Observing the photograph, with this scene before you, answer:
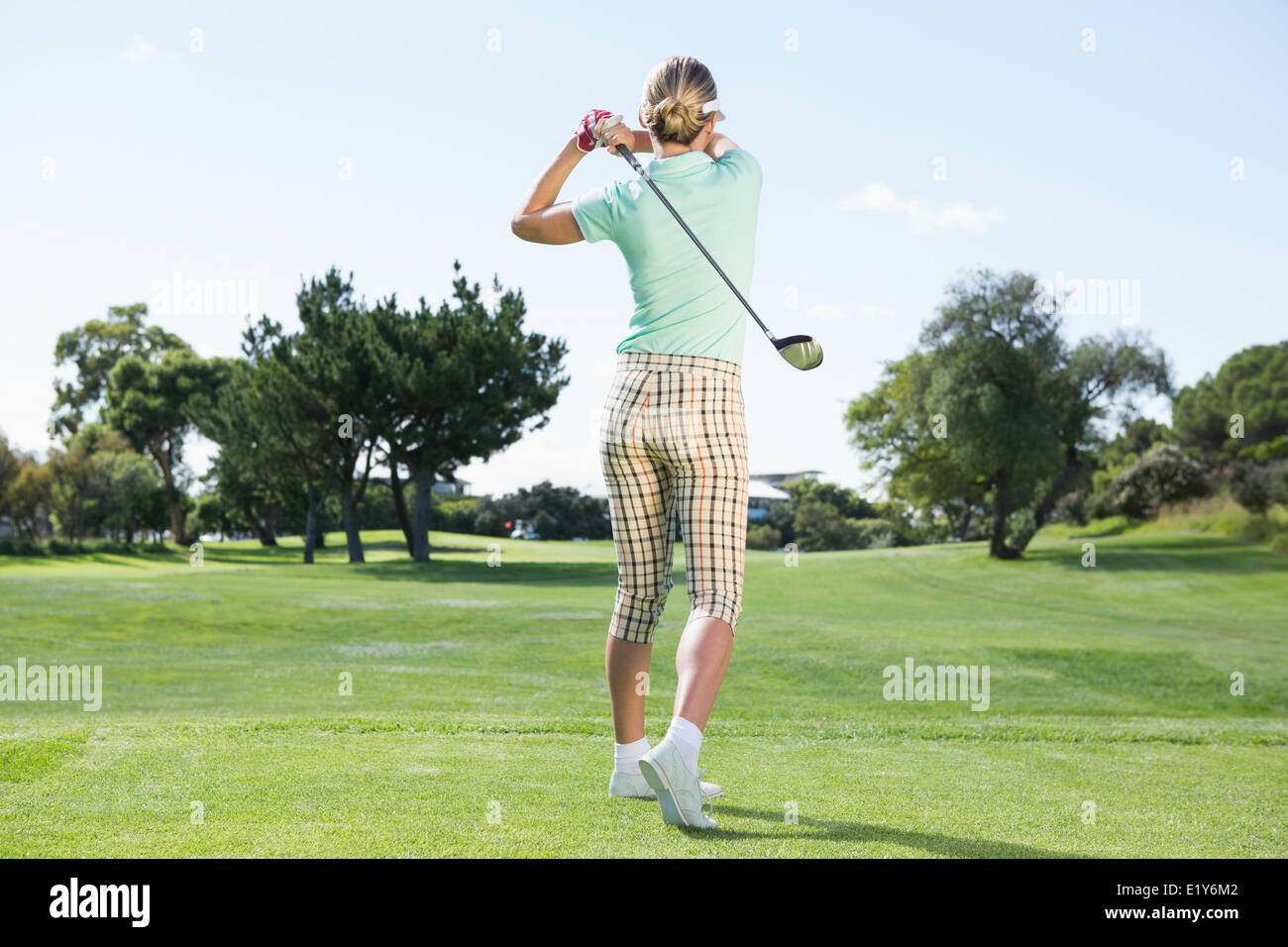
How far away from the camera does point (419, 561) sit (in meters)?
39.0

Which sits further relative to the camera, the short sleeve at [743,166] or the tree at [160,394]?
the tree at [160,394]

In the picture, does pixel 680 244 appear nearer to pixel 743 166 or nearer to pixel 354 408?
pixel 743 166

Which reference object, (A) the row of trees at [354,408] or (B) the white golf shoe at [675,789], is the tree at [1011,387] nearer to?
(A) the row of trees at [354,408]

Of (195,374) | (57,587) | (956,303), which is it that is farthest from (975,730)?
(195,374)

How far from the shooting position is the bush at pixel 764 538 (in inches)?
2055

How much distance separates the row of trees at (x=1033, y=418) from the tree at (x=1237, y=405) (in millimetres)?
68

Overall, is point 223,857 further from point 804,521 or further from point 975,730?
point 804,521

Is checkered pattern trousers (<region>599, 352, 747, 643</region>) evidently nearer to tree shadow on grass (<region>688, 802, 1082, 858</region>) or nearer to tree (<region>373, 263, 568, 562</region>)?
tree shadow on grass (<region>688, 802, 1082, 858</region>)

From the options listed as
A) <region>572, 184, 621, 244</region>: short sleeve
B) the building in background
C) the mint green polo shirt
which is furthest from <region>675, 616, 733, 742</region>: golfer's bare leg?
the building in background

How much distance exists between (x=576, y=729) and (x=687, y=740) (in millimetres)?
2345

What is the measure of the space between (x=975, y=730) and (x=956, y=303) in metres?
31.2

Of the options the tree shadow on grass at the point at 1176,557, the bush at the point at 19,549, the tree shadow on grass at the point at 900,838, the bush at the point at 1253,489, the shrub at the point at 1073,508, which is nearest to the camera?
the tree shadow on grass at the point at 900,838

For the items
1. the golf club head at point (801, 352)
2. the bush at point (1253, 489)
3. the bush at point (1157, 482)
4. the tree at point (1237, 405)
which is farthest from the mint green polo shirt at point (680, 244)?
the tree at point (1237, 405)
